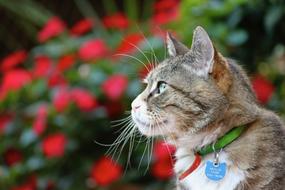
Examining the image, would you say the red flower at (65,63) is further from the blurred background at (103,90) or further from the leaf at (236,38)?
the leaf at (236,38)

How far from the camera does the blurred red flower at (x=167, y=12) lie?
387 centimetres

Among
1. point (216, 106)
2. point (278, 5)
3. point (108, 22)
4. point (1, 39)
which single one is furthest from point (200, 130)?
point (1, 39)

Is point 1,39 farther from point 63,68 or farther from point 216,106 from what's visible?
point 216,106

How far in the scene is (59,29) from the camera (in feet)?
13.4

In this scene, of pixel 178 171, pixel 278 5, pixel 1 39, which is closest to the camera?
pixel 178 171

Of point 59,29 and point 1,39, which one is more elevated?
point 1,39

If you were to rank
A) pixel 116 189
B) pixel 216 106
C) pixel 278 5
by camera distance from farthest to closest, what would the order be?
pixel 116 189
pixel 278 5
pixel 216 106

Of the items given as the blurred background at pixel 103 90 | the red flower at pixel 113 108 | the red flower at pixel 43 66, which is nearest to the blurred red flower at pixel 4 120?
the blurred background at pixel 103 90

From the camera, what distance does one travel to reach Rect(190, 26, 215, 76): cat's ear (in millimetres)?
2219

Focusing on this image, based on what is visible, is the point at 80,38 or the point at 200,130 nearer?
the point at 200,130

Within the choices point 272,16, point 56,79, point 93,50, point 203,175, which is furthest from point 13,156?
point 203,175

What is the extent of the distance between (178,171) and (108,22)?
6.22ft

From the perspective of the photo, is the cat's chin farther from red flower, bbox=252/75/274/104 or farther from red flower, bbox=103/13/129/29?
red flower, bbox=103/13/129/29

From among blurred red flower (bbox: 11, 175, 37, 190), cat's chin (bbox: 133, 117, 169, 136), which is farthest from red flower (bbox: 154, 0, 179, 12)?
cat's chin (bbox: 133, 117, 169, 136)
